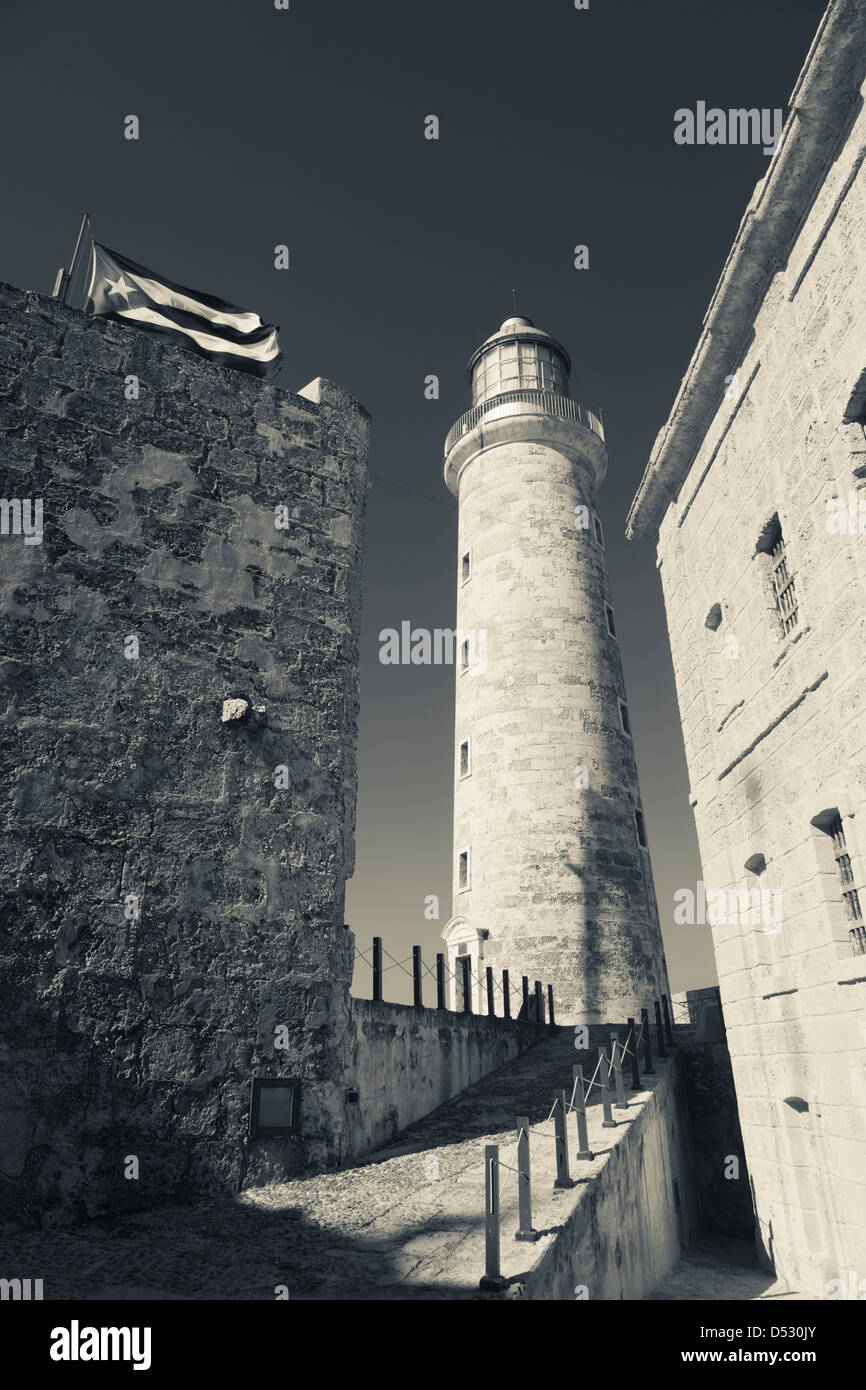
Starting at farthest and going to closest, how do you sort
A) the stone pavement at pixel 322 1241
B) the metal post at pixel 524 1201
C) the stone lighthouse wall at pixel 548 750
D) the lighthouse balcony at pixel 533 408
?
1. the lighthouse balcony at pixel 533 408
2. the stone lighthouse wall at pixel 548 750
3. the metal post at pixel 524 1201
4. the stone pavement at pixel 322 1241

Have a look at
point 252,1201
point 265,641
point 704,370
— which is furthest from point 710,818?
point 252,1201

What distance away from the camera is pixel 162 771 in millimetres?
6316

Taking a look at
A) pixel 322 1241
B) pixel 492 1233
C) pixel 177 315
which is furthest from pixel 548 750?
pixel 492 1233

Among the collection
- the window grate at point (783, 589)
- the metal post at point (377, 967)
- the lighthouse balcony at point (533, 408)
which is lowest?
the metal post at point (377, 967)

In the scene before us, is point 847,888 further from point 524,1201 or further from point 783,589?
point 524,1201

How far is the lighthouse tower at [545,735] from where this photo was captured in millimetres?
17453

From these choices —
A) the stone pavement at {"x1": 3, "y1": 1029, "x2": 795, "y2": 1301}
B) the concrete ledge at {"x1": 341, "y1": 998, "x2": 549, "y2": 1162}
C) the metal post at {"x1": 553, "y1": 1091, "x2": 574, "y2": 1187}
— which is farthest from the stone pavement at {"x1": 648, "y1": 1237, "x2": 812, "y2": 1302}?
the metal post at {"x1": 553, "y1": 1091, "x2": 574, "y2": 1187}

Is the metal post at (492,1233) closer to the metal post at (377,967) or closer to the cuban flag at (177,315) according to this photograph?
the metal post at (377,967)

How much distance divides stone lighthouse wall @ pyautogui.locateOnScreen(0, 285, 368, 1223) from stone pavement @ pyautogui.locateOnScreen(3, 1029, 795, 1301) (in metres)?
0.35

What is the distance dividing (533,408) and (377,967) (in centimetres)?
1778

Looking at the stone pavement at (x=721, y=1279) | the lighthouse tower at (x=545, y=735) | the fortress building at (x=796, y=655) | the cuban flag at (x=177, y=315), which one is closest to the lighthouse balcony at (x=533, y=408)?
the lighthouse tower at (x=545, y=735)

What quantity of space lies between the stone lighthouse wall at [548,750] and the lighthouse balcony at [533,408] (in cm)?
43

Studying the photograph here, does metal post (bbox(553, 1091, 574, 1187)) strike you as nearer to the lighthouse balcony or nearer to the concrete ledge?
the concrete ledge
